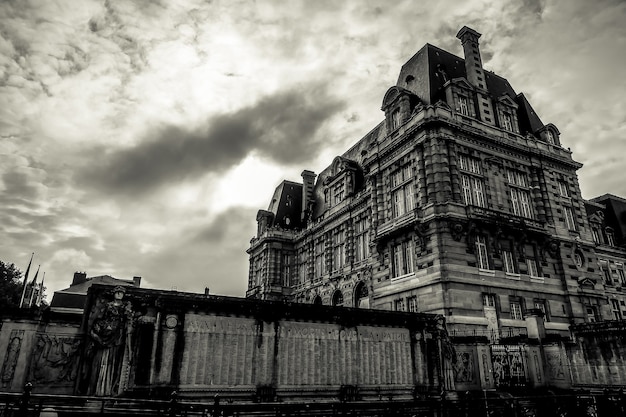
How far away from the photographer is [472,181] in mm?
26844

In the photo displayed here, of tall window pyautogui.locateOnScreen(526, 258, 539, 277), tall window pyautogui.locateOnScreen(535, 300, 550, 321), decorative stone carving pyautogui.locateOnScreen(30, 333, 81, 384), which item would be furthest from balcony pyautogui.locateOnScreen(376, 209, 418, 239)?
decorative stone carving pyautogui.locateOnScreen(30, 333, 81, 384)

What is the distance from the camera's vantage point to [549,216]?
1133 inches

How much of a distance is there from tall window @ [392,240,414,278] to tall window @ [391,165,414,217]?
2348 mm

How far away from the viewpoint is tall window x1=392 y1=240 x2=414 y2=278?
26.3 meters

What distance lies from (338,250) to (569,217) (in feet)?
62.3

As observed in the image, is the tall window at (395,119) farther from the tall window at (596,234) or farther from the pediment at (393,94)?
the tall window at (596,234)

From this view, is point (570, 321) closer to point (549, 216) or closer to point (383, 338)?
point (549, 216)

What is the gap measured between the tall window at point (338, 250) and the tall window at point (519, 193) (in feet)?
50.4

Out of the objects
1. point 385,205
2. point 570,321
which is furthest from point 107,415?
point 570,321

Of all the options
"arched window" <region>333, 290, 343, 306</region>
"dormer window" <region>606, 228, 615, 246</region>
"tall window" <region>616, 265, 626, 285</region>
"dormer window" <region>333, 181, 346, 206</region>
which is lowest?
"arched window" <region>333, 290, 343, 306</region>

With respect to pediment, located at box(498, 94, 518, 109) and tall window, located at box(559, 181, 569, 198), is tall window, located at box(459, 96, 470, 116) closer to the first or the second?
pediment, located at box(498, 94, 518, 109)

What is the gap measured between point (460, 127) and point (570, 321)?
14.4m

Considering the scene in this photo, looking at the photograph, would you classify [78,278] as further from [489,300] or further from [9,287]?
[489,300]

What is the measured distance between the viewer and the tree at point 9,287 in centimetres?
4608
